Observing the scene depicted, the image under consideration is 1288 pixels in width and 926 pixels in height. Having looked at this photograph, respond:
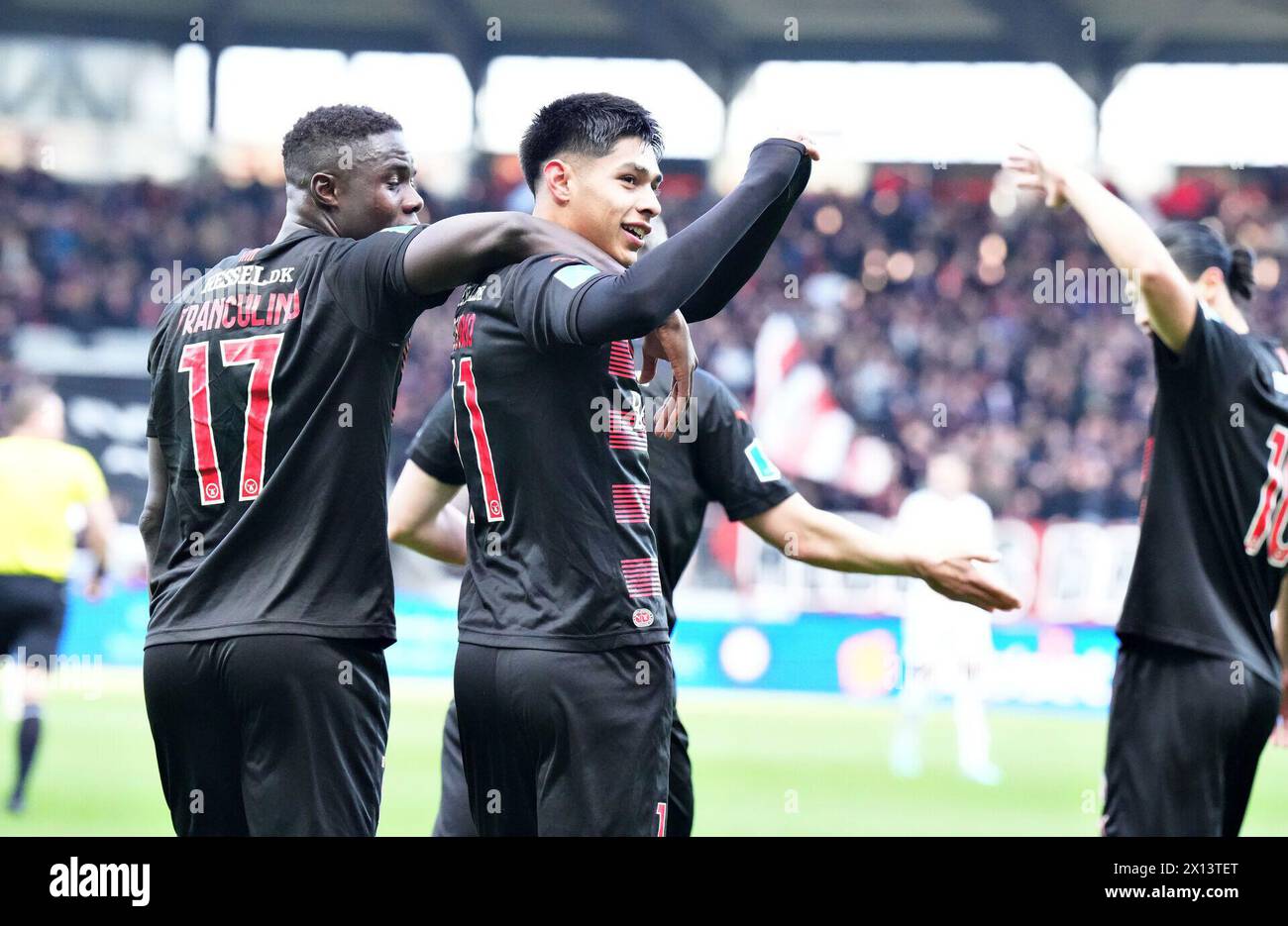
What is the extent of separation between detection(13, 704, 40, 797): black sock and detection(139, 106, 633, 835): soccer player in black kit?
511 centimetres

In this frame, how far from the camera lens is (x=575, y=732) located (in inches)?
127

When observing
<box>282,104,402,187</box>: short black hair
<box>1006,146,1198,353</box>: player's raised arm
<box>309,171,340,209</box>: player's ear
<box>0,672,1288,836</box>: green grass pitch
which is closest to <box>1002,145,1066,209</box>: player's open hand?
<box>1006,146,1198,353</box>: player's raised arm

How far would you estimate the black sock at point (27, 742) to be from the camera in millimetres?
8039

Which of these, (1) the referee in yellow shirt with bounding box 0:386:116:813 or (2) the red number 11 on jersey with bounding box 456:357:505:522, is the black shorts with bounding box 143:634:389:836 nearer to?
(2) the red number 11 on jersey with bounding box 456:357:505:522

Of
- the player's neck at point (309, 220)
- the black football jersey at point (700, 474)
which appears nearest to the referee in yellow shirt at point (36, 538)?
the black football jersey at point (700, 474)

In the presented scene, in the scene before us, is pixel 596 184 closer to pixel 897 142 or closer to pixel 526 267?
pixel 526 267

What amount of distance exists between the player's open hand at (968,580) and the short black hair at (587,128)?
1.37m

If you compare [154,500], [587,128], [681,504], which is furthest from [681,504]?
[154,500]

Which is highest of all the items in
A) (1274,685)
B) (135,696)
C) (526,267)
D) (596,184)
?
(596,184)

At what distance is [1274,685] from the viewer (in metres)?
4.00

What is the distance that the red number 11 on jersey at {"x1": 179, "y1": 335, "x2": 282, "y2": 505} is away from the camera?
3439mm

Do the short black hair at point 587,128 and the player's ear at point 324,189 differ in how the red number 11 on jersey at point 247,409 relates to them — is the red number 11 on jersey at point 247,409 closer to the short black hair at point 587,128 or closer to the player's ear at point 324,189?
the player's ear at point 324,189

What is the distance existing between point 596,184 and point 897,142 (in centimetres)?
2414

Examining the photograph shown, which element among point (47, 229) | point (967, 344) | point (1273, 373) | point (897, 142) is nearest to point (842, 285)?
point (967, 344)
